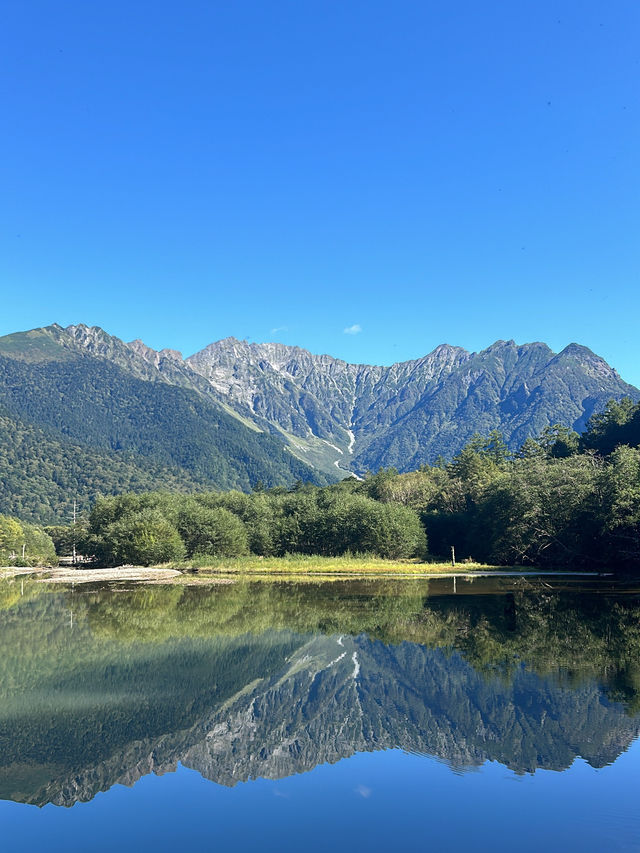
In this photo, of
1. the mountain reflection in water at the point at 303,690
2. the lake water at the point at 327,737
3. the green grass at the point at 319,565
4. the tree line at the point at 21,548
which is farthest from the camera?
the tree line at the point at 21,548

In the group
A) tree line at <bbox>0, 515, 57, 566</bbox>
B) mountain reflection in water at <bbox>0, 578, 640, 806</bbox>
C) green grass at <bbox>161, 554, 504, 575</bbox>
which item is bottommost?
tree line at <bbox>0, 515, 57, 566</bbox>

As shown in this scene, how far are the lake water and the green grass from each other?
4665 cm

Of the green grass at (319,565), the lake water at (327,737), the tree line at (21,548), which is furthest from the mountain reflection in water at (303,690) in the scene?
the tree line at (21,548)

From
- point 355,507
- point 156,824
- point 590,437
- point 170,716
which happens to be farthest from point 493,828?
point 590,437

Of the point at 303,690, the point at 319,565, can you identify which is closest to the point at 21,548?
the point at 319,565

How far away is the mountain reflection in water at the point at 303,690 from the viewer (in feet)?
59.9

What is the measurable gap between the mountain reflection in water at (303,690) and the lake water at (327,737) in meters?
0.10

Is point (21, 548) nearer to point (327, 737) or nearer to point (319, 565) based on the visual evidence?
point (319, 565)

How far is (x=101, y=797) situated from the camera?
53.3 ft

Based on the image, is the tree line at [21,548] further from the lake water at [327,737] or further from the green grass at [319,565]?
the lake water at [327,737]

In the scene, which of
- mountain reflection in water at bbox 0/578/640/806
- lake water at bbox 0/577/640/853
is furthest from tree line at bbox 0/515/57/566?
lake water at bbox 0/577/640/853

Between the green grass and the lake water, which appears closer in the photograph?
the lake water

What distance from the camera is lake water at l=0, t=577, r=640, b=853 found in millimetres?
13875

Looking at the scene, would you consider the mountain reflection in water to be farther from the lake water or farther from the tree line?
the tree line
